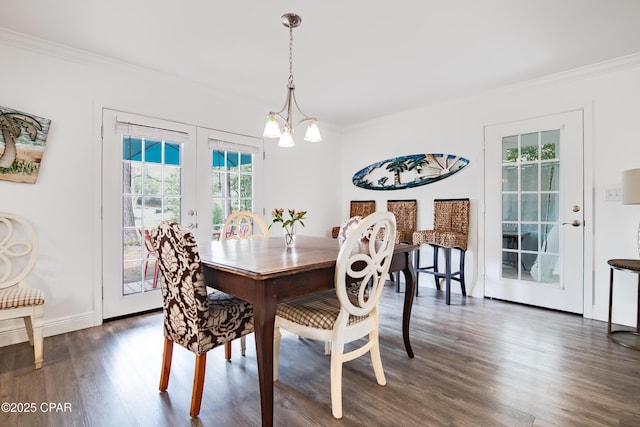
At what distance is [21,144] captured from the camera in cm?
247

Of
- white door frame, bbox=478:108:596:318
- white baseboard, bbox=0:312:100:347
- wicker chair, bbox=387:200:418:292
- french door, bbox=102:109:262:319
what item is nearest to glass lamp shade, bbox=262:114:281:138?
french door, bbox=102:109:262:319

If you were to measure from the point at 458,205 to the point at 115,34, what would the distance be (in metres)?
3.66

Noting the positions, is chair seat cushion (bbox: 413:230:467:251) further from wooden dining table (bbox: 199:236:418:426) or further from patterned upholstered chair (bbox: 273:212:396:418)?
wooden dining table (bbox: 199:236:418:426)

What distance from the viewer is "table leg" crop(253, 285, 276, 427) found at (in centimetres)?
141

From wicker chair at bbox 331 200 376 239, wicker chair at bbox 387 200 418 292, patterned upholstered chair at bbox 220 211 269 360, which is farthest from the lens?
wicker chair at bbox 331 200 376 239

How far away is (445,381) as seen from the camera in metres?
1.95

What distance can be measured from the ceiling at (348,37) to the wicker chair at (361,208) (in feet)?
6.00

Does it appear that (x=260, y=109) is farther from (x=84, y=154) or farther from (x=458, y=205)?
(x=458, y=205)

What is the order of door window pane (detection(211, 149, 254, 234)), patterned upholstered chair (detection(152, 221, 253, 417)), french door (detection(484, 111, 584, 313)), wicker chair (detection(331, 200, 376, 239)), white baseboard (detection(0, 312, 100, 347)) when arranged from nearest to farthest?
patterned upholstered chair (detection(152, 221, 253, 417)), white baseboard (detection(0, 312, 100, 347)), french door (detection(484, 111, 584, 313)), door window pane (detection(211, 149, 254, 234)), wicker chair (detection(331, 200, 376, 239))

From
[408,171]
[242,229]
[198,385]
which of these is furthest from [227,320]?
[408,171]

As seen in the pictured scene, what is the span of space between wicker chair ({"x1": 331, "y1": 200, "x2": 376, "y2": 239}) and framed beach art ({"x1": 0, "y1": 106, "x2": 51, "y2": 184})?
327cm

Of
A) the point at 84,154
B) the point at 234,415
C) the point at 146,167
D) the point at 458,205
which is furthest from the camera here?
the point at 458,205

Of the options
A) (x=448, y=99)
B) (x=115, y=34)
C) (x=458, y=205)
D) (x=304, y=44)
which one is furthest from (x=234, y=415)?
(x=448, y=99)

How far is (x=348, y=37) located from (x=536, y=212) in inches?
101
